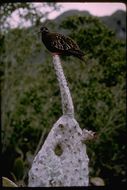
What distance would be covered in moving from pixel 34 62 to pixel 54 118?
2414mm

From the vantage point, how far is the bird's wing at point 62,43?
412 centimetres

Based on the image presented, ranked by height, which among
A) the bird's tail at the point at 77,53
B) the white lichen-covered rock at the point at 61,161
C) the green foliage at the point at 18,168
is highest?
the bird's tail at the point at 77,53

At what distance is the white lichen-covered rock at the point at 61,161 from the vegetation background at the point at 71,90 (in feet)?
25.6

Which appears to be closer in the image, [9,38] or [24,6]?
[24,6]

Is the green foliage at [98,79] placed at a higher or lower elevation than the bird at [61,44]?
lower

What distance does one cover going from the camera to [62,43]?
413 centimetres

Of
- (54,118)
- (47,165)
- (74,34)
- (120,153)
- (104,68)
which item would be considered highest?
(47,165)

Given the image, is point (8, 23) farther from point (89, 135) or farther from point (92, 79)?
point (89, 135)

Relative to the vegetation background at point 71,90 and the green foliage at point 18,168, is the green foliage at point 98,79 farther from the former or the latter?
the green foliage at point 18,168

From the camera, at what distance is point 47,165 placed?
13.0 feet

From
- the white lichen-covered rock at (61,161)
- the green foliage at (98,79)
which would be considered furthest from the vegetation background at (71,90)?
the white lichen-covered rock at (61,161)

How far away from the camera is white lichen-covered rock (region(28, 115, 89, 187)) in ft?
12.9

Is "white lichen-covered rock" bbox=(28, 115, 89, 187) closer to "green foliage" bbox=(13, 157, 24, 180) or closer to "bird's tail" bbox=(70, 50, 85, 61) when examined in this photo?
"bird's tail" bbox=(70, 50, 85, 61)

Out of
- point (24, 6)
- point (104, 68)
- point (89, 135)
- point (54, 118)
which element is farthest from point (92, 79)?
point (89, 135)
